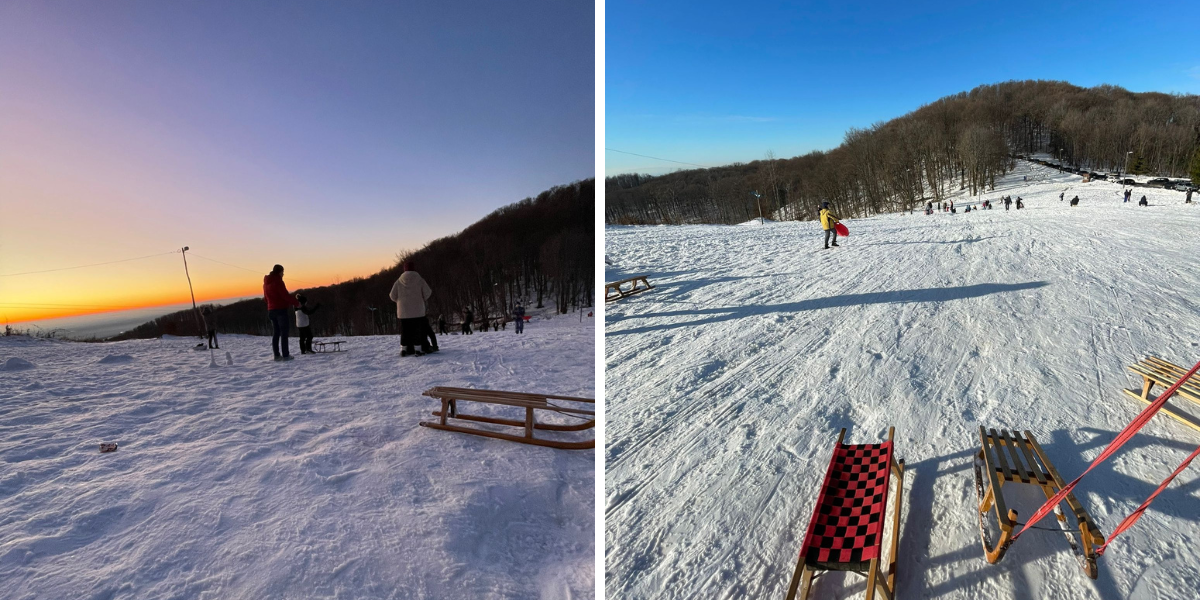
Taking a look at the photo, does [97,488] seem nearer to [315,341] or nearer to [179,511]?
[179,511]

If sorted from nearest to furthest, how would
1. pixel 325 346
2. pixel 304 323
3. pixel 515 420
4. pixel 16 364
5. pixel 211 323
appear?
pixel 515 420
pixel 16 364
pixel 211 323
pixel 304 323
pixel 325 346

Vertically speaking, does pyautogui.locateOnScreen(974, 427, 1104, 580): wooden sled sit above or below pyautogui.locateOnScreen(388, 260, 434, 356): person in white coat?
below

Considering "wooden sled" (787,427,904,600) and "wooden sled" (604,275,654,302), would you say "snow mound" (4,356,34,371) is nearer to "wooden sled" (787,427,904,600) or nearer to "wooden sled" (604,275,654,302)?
"wooden sled" (604,275,654,302)

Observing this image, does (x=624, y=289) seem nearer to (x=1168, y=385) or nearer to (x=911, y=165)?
(x=1168, y=385)

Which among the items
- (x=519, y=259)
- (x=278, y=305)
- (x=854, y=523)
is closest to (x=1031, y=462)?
(x=854, y=523)

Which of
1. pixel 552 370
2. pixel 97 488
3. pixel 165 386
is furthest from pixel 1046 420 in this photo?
pixel 165 386

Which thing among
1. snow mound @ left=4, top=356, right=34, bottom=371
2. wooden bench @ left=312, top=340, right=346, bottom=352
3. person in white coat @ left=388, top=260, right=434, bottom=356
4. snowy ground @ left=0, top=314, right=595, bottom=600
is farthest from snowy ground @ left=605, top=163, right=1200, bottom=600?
snow mound @ left=4, top=356, right=34, bottom=371
